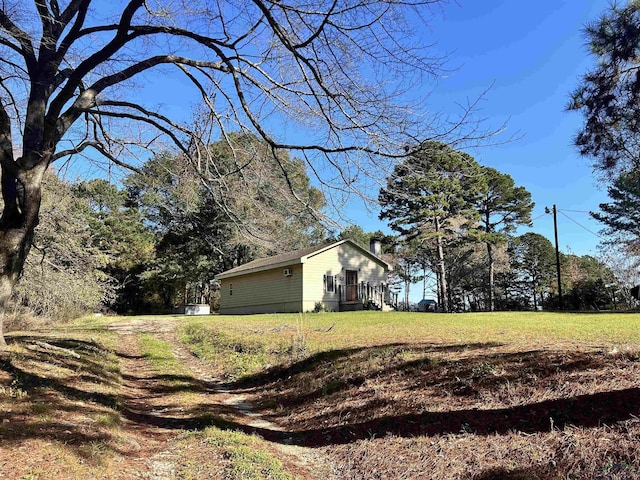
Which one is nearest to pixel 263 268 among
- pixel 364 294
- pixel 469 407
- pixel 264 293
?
pixel 264 293

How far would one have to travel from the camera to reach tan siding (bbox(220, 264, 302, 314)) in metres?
23.5

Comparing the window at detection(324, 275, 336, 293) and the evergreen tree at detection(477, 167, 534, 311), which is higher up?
the evergreen tree at detection(477, 167, 534, 311)

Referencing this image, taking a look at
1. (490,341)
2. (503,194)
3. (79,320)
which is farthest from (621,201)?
(79,320)

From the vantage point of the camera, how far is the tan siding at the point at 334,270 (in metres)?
23.2

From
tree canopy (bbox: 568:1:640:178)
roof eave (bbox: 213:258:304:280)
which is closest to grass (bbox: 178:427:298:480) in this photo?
tree canopy (bbox: 568:1:640:178)

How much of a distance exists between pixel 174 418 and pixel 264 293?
20.4 meters

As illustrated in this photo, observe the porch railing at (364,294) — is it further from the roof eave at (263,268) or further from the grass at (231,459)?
the grass at (231,459)

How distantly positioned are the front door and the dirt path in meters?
16.1

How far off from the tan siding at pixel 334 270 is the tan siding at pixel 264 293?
551mm

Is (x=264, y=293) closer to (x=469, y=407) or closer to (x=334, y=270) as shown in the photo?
(x=334, y=270)

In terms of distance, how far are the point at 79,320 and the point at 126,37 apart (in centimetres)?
1785

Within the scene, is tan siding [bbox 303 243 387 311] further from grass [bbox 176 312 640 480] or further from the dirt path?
grass [bbox 176 312 640 480]

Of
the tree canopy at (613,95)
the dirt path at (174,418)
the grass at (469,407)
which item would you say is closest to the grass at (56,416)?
the dirt path at (174,418)

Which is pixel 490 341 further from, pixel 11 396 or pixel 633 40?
pixel 11 396
